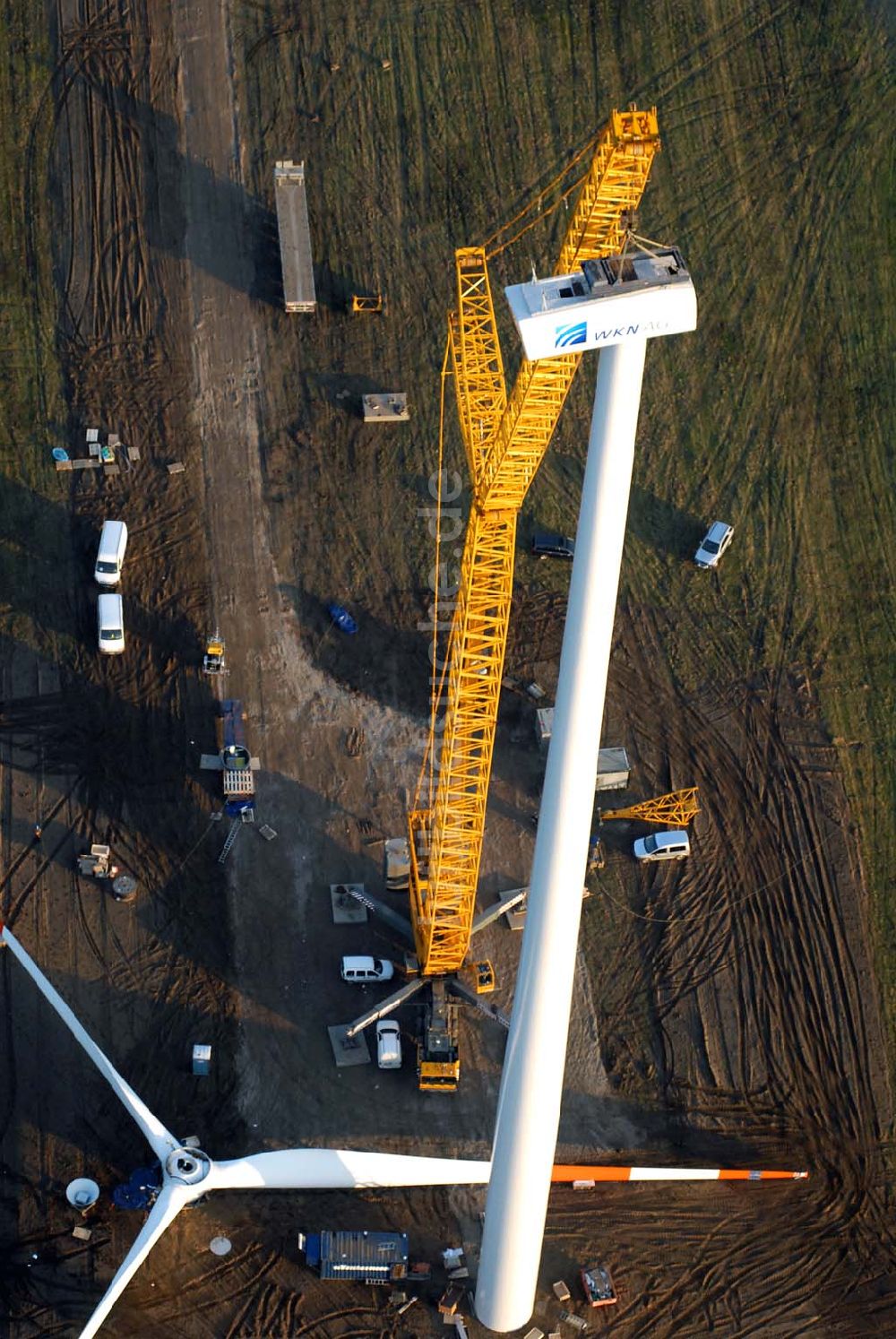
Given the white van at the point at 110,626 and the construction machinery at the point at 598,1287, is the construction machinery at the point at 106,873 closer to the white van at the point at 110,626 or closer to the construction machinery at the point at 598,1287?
the white van at the point at 110,626

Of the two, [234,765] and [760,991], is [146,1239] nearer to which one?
[234,765]

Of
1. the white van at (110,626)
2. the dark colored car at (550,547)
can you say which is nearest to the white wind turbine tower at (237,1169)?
the white van at (110,626)

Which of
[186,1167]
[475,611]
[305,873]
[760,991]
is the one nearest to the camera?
[186,1167]

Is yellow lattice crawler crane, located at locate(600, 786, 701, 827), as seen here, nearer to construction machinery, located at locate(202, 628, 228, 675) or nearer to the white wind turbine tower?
the white wind turbine tower

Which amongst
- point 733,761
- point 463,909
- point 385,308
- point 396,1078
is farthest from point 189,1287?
point 385,308

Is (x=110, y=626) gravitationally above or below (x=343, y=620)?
above

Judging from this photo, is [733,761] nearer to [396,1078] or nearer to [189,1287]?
[396,1078]

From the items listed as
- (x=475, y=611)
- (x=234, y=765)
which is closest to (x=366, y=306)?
(x=475, y=611)
